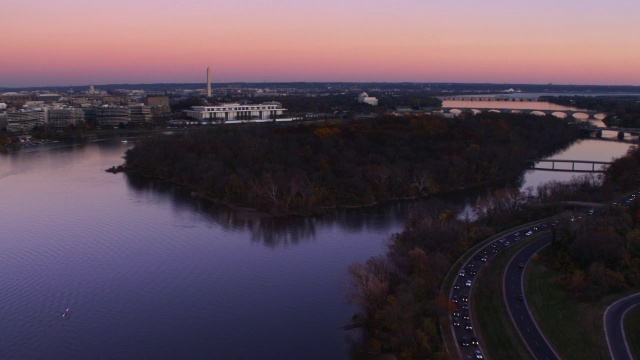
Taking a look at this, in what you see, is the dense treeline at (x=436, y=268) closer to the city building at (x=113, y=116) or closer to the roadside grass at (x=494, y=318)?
the roadside grass at (x=494, y=318)

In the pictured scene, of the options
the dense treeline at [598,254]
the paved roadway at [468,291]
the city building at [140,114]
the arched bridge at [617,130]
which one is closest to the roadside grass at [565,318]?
the dense treeline at [598,254]

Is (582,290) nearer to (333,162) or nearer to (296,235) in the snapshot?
(296,235)

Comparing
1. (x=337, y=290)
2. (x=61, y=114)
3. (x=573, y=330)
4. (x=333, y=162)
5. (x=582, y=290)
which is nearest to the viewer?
(x=573, y=330)

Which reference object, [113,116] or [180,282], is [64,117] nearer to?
[113,116]

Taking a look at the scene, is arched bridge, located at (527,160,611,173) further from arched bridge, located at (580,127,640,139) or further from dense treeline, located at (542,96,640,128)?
dense treeline, located at (542,96,640,128)

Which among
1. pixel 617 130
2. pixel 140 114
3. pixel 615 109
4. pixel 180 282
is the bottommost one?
pixel 180 282

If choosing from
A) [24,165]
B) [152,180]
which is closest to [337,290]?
[152,180]

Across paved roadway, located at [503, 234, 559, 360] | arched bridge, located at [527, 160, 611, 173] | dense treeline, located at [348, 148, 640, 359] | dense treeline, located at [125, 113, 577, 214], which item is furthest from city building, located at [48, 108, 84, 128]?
paved roadway, located at [503, 234, 559, 360]

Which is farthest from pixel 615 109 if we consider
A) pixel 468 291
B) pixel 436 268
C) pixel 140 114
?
pixel 468 291
